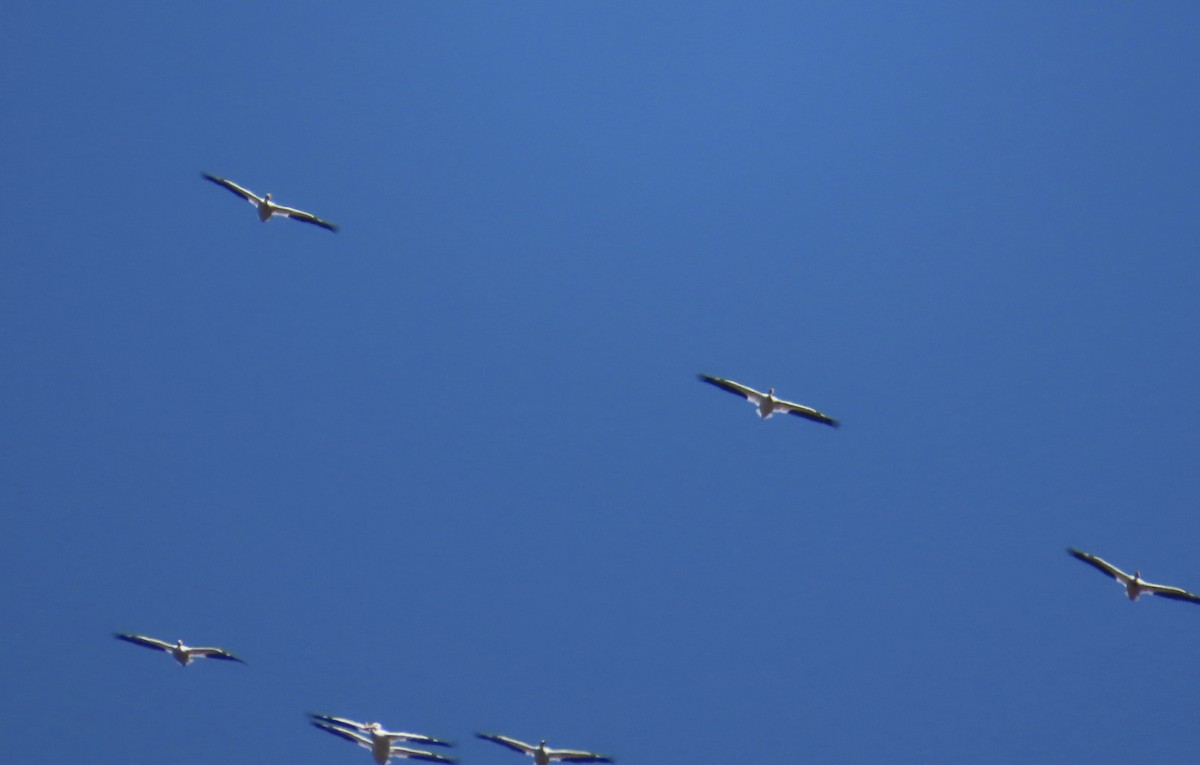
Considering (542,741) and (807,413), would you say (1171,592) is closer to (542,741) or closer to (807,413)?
(807,413)

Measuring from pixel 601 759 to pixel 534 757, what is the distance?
170 cm

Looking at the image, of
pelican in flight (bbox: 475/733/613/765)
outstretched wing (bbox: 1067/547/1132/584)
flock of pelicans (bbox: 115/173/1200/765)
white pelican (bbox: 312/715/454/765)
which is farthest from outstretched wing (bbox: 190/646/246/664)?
outstretched wing (bbox: 1067/547/1132/584)

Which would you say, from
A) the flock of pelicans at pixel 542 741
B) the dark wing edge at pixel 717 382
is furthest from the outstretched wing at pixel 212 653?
the dark wing edge at pixel 717 382

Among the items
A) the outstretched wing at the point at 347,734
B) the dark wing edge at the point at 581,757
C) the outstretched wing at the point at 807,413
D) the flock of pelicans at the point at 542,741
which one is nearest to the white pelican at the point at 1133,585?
the flock of pelicans at the point at 542,741

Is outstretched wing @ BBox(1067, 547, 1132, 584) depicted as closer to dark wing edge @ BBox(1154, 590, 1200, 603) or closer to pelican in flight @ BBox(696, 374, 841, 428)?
dark wing edge @ BBox(1154, 590, 1200, 603)

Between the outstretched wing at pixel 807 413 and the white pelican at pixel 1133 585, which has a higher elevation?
the outstretched wing at pixel 807 413

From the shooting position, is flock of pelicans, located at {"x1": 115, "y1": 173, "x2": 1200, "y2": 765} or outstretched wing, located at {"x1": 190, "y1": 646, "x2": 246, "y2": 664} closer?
flock of pelicans, located at {"x1": 115, "y1": 173, "x2": 1200, "y2": 765}

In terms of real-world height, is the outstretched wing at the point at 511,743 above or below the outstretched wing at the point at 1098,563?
below

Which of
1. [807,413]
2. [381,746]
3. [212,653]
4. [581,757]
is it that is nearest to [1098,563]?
[807,413]

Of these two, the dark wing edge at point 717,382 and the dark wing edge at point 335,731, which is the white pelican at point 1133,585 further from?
the dark wing edge at point 335,731

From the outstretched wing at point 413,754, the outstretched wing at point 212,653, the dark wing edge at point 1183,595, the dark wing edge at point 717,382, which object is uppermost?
the dark wing edge at point 717,382

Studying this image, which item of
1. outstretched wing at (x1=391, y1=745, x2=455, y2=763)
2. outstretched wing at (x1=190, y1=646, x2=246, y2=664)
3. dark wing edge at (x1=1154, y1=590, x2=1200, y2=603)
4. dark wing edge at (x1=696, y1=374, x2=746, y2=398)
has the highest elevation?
dark wing edge at (x1=696, y1=374, x2=746, y2=398)

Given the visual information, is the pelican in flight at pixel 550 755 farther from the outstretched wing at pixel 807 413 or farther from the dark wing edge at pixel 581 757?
the outstretched wing at pixel 807 413

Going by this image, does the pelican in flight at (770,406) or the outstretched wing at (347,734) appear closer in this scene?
the outstretched wing at (347,734)
